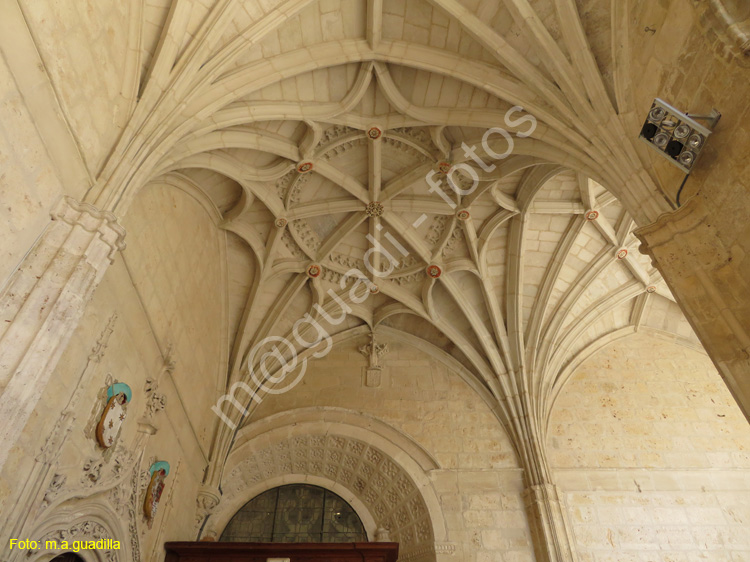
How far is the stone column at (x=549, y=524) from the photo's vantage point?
7453mm

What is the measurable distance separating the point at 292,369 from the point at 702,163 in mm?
7904

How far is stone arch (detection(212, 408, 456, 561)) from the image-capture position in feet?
28.3

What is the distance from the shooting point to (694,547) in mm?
7719

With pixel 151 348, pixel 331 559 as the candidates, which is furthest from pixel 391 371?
pixel 151 348

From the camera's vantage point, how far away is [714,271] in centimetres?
378

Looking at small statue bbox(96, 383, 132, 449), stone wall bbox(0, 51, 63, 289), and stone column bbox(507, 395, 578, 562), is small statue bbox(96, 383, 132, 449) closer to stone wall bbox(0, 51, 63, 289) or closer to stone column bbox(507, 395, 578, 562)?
stone wall bbox(0, 51, 63, 289)

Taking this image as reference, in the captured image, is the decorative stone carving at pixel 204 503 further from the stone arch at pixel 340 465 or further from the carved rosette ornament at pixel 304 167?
the carved rosette ornament at pixel 304 167

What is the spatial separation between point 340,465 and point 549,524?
3.76 m

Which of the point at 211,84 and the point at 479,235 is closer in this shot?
the point at 211,84

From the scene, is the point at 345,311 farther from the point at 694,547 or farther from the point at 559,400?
the point at 694,547

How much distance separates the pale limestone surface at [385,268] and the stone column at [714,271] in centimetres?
2

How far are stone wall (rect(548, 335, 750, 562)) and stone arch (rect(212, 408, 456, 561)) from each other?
262cm

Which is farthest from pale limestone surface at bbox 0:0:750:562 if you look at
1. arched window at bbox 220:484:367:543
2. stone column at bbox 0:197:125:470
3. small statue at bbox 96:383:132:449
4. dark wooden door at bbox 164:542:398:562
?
dark wooden door at bbox 164:542:398:562

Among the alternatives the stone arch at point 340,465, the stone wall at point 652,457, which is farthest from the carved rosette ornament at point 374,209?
the stone wall at point 652,457
